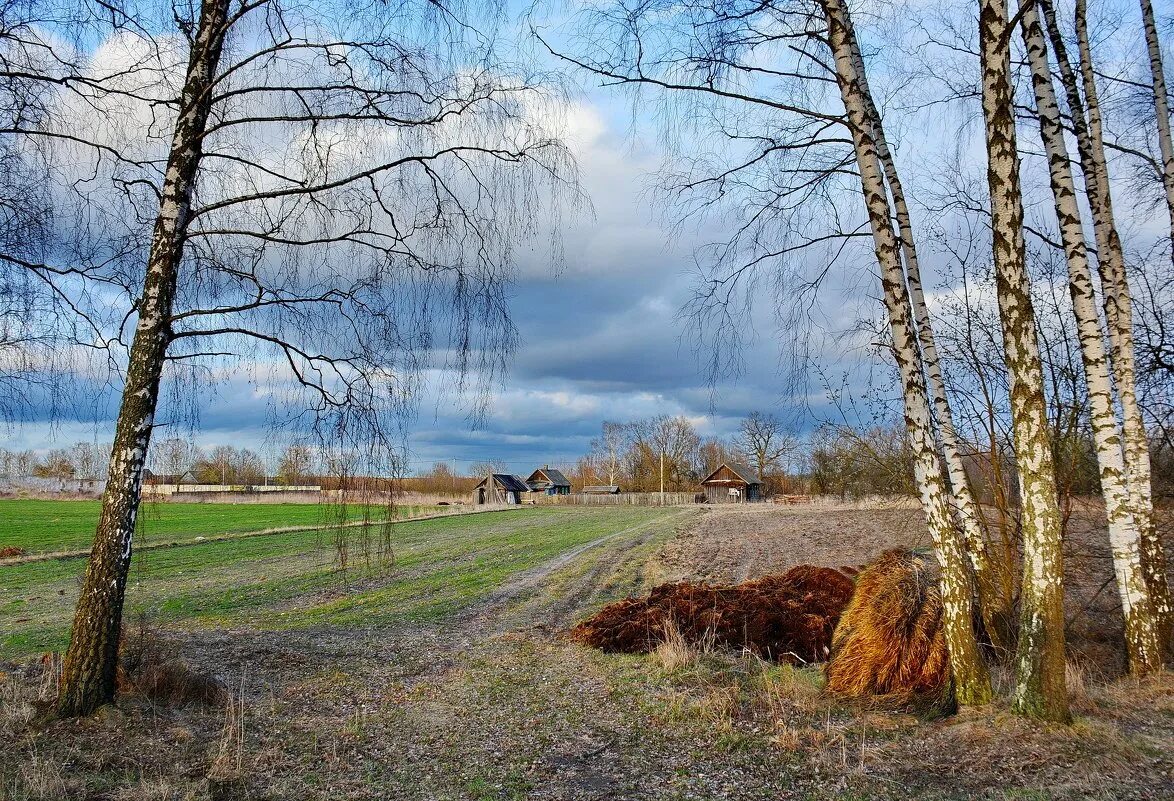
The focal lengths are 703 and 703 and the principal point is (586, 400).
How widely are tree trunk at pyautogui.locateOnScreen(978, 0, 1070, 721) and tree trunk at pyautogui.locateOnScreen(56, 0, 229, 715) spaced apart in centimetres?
648

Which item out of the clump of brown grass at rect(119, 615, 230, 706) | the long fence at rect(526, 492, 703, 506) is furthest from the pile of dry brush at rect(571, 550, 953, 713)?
the long fence at rect(526, 492, 703, 506)

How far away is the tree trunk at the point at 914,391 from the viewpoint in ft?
19.1

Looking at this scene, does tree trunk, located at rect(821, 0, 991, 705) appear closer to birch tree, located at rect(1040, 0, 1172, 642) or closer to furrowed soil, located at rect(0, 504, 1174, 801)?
furrowed soil, located at rect(0, 504, 1174, 801)

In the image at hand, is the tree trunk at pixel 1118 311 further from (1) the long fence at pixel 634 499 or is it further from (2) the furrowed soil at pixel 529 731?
(1) the long fence at pixel 634 499

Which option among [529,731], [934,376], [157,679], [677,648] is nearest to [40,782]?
[157,679]

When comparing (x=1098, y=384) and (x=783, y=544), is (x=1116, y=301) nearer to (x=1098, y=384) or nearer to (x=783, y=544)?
(x=1098, y=384)

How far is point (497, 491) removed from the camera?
90500 millimetres

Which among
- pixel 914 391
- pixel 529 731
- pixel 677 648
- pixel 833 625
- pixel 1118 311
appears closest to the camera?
pixel 914 391

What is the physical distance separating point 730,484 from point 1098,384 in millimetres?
75982

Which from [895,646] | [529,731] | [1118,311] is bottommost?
[529,731]

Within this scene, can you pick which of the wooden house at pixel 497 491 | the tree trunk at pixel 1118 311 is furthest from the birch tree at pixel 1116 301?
the wooden house at pixel 497 491

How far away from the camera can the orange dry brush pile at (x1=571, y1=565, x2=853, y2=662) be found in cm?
926

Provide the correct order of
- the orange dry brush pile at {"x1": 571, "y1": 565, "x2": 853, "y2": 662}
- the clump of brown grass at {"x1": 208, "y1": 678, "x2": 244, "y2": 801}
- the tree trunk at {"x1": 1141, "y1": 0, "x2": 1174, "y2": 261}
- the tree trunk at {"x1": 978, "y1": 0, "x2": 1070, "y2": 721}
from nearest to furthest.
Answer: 1. the clump of brown grass at {"x1": 208, "y1": 678, "x2": 244, "y2": 801}
2. the tree trunk at {"x1": 978, "y1": 0, "x2": 1070, "y2": 721}
3. the tree trunk at {"x1": 1141, "y1": 0, "x2": 1174, "y2": 261}
4. the orange dry brush pile at {"x1": 571, "y1": 565, "x2": 853, "y2": 662}

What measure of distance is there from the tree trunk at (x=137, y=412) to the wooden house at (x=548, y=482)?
99.6m
